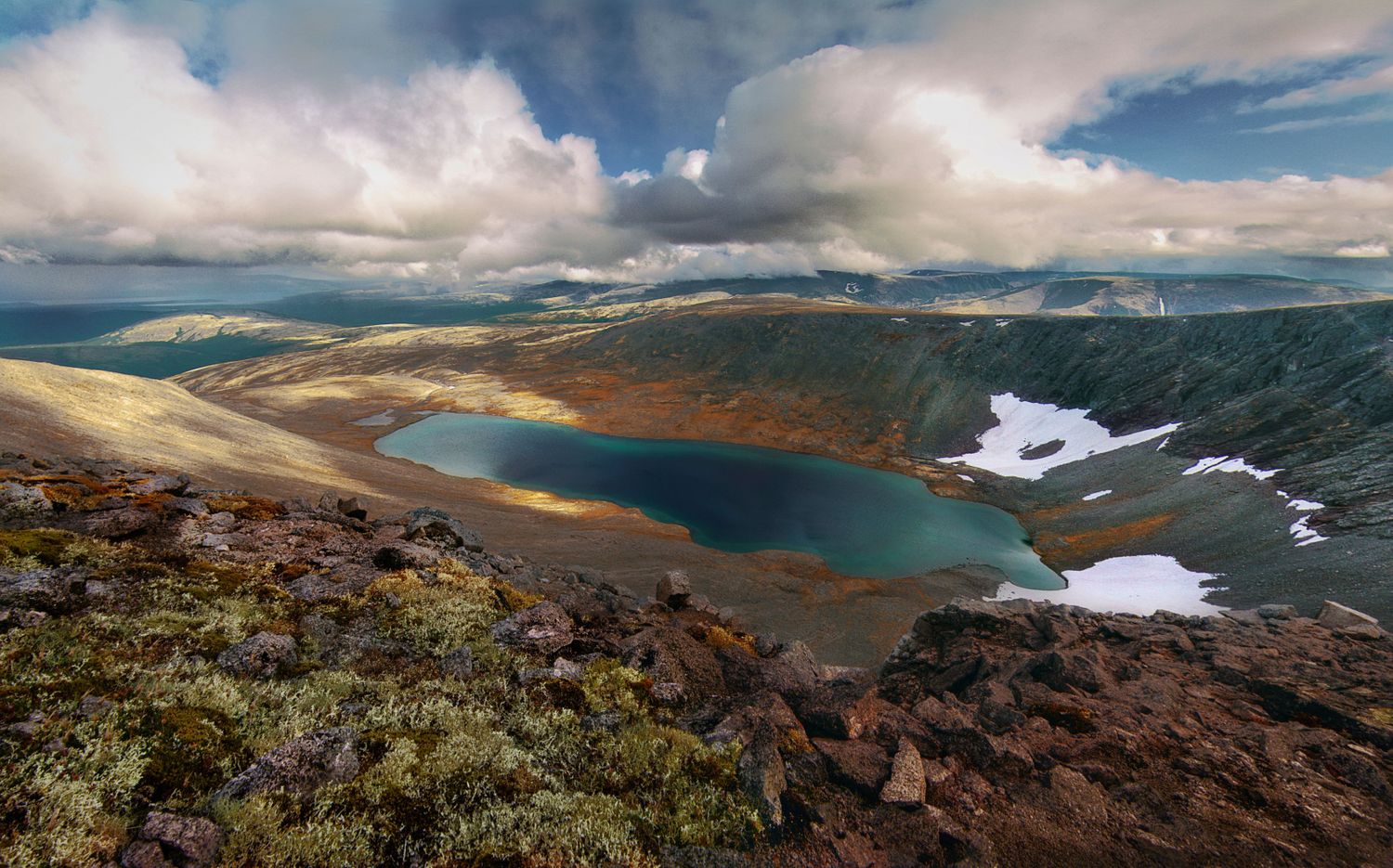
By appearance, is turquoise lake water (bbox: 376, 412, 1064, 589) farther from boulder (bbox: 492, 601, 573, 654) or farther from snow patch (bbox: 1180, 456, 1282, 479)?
boulder (bbox: 492, 601, 573, 654)

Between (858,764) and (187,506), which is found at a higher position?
(187,506)

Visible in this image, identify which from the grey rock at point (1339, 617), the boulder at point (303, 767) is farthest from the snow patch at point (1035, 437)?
the boulder at point (303, 767)

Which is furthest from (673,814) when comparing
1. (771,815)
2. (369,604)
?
(369,604)

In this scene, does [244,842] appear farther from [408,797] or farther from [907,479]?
[907,479]

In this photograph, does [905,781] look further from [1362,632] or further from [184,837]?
[1362,632]

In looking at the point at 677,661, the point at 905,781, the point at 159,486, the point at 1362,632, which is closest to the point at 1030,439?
the point at 1362,632

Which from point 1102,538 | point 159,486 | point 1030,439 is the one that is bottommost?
point 1102,538

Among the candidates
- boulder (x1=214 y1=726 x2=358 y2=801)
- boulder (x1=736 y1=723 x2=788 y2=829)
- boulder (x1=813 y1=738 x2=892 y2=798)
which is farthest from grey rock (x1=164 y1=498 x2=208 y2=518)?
boulder (x1=813 y1=738 x2=892 y2=798)

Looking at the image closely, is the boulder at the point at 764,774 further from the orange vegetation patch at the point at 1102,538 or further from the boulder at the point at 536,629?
the orange vegetation patch at the point at 1102,538
